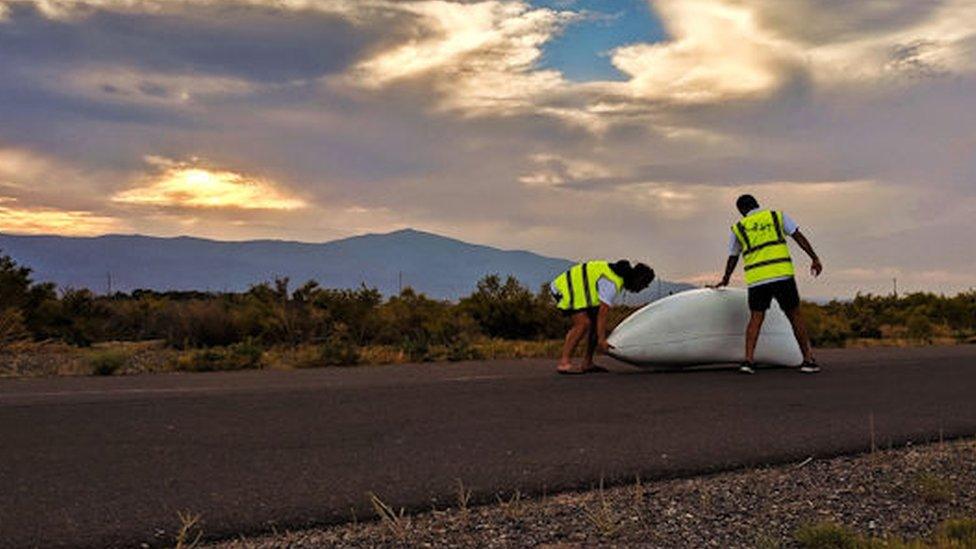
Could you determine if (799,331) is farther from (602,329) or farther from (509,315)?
(509,315)

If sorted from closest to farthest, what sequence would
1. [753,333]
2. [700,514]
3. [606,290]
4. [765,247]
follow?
1. [700,514]
2. [753,333]
3. [765,247]
4. [606,290]

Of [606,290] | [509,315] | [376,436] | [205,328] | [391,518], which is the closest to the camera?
[391,518]

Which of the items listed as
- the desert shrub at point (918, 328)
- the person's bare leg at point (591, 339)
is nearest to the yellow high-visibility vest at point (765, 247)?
the person's bare leg at point (591, 339)

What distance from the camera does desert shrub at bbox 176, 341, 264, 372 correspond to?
12758mm

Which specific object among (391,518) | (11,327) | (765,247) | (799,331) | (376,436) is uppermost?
(765,247)

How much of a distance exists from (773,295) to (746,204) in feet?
3.80

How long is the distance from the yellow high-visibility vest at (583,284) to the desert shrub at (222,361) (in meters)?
4.54

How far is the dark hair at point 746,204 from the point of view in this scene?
11195mm

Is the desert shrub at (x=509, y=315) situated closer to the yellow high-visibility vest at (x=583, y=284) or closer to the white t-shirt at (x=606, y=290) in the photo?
the yellow high-visibility vest at (x=583, y=284)

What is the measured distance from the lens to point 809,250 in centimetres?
1091

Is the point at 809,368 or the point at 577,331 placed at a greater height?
the point at 577,331

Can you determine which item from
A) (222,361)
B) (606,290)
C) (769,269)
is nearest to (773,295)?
(769,269)

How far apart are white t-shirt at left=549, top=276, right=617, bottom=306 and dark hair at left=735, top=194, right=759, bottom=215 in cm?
178

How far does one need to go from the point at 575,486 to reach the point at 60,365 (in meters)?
9.77
